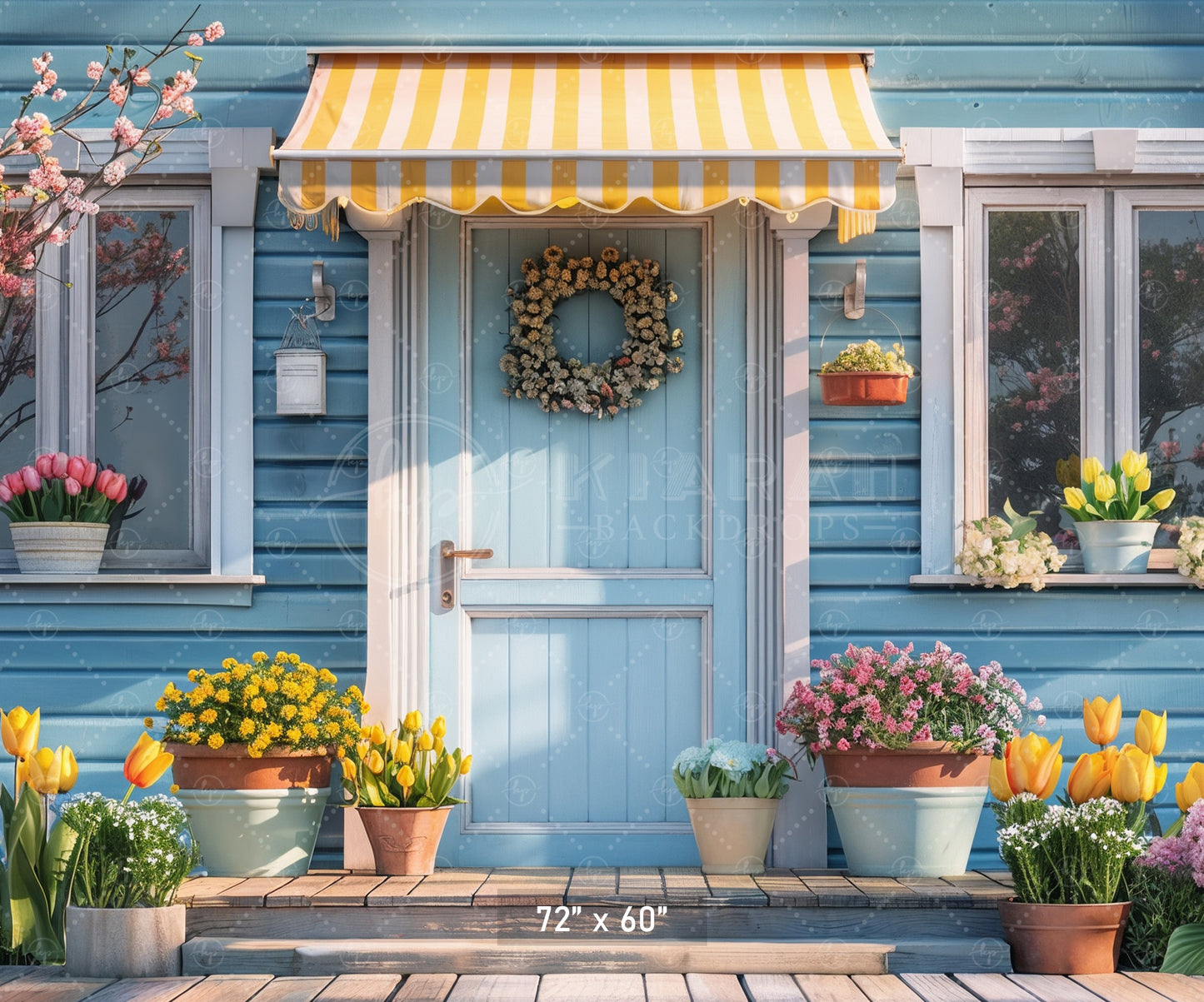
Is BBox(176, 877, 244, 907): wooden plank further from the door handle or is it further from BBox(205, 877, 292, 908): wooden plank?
the door handle

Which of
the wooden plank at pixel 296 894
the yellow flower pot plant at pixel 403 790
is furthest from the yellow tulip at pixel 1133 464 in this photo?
the wooden plank at pixel 296 894

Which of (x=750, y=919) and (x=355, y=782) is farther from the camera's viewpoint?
(x=355, y=782)

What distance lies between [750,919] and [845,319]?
2.10 m

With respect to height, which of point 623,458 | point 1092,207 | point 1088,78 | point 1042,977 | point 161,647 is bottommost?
point 1042,977

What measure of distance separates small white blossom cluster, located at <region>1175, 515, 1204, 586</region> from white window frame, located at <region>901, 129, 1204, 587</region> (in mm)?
59

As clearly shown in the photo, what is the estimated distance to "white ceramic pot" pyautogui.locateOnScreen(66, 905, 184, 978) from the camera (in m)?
3.82

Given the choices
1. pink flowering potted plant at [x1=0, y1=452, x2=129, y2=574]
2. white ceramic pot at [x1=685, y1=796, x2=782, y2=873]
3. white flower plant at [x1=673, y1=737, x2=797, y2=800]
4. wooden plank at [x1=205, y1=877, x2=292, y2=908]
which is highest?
pink flowering potted plant at [x1=0, y1=452, x2=129, y2=574]

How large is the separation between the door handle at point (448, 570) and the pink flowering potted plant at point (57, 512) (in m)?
1.17

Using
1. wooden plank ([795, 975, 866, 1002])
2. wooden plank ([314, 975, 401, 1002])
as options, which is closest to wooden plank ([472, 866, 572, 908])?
wooden plank ([314, 975, 401, 1002])

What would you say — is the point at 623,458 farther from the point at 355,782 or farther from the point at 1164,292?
the point at 1164,292

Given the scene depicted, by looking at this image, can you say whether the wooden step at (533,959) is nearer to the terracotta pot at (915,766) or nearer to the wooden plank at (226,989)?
the wooden plank at (226,989)

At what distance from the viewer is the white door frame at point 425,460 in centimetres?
481

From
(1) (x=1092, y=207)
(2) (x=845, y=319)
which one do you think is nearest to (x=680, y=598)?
(2) (x=845, y=319)

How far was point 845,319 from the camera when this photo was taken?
16.1ft
